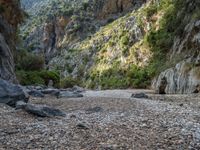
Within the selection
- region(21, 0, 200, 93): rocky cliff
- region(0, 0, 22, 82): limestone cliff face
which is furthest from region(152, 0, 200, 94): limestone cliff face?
region(0, 0, 22, 82): limestone cliff face

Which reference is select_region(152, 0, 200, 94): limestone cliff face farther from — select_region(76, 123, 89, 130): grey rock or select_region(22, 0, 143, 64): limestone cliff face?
select_region(22, 0, 143, 64): limestone cliff face

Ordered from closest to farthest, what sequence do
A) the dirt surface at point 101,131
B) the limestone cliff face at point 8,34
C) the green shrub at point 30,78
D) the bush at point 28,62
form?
the dirt surface at point 101,131 → the limestone cliff face at point 8,34 → the green shrub at point 30,78 → the bush at point 28,62

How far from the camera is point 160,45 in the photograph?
6681cm

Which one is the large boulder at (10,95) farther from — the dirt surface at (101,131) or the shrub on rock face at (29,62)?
the shrub on rock face at (29,62)

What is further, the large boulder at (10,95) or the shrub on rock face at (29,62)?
the shrub on rock face at (29,62)

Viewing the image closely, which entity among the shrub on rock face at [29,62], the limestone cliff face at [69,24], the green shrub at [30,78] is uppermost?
the limestone cliff face at [69,24]

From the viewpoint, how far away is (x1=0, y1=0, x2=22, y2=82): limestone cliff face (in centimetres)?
3075

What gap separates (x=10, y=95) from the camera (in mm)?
17203

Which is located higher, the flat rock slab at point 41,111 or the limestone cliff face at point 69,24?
the limestone cliff face at point 69,24

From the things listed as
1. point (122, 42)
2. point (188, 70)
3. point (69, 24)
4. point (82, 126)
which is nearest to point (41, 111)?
point (82, 126)

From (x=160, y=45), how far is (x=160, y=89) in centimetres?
2855

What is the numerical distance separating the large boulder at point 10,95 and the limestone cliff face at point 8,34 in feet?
37.5

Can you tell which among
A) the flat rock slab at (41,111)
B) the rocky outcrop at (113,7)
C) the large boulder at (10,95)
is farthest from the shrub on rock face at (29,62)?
the rocky outcrop at (113,7)

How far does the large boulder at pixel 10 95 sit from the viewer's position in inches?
662
